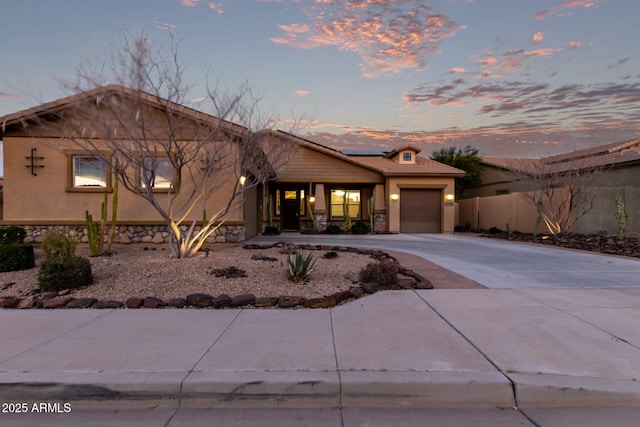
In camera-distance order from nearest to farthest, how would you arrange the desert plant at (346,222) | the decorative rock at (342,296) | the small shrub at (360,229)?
the decorative rock at (342,296), the small shrub at (360,229), the desert plant at (346,222)

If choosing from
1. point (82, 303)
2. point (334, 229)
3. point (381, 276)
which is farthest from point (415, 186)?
point (82, 303)

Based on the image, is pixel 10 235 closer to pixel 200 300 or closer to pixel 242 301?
pixel 200 300

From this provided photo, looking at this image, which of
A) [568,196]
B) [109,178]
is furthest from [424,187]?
[109,178]

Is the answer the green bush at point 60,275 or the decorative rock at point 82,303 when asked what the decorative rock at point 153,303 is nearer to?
the decorative rock at point 82,303

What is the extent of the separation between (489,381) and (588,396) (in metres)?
0.86

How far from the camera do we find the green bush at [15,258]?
8078mm

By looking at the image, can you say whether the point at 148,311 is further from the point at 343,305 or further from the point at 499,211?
the point at 499,211

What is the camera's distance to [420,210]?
22594 mm

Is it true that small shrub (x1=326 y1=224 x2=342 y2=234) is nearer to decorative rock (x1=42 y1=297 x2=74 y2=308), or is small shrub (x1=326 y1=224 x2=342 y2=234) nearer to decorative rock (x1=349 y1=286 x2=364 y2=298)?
decorative rock (x1=349 y1=286 x2=364 y2=298)

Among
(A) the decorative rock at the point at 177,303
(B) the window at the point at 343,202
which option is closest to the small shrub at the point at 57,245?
(A) the decorative rock at the point at 177,303

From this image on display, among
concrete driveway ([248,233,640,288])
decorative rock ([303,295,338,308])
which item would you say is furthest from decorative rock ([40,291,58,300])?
concrete driveway ([248,233,640,288])

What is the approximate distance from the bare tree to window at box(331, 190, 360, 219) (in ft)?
30.2

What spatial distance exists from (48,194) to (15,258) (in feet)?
16.0

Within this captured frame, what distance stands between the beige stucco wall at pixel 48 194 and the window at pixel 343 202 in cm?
1241
